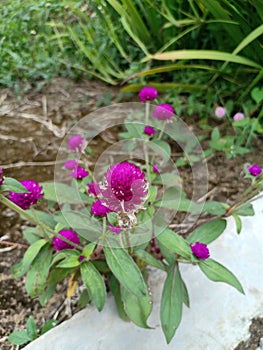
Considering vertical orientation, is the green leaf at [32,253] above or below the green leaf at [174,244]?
above

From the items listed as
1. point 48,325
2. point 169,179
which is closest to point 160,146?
point 169,179

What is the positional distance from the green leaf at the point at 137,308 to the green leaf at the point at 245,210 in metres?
0.28

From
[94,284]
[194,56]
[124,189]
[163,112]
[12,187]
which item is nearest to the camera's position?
[124,189]

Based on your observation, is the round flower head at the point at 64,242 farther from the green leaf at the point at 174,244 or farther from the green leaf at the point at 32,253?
the green leaf at the point at 174,244

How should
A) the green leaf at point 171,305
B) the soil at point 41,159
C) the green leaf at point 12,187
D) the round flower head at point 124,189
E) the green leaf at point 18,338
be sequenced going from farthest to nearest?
the soil at point 41,159, the green leaf at point 18,338, the green leaf at point 171,305, the green leaf at point 12,187, the round flower head at point 124,189

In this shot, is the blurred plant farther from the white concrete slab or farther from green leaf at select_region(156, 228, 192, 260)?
green leaf at select_region(156, 228, 192, 260)

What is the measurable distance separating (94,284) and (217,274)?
0.23m

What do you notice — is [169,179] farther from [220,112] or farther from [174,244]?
[220,112]

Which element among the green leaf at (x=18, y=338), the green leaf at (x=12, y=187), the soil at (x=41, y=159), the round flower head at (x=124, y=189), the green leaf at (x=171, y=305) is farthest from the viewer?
the soil at (x=41, y=159)

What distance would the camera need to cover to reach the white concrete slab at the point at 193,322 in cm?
91

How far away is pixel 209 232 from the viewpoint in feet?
3.16

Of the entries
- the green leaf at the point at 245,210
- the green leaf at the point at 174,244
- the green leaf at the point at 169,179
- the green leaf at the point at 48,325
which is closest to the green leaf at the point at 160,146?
the green leaf at the point at 169,179

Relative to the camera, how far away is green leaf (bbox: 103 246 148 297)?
2.46 ft

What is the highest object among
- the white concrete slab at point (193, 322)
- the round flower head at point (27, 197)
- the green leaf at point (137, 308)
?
the round flower head at point (27, 197)
